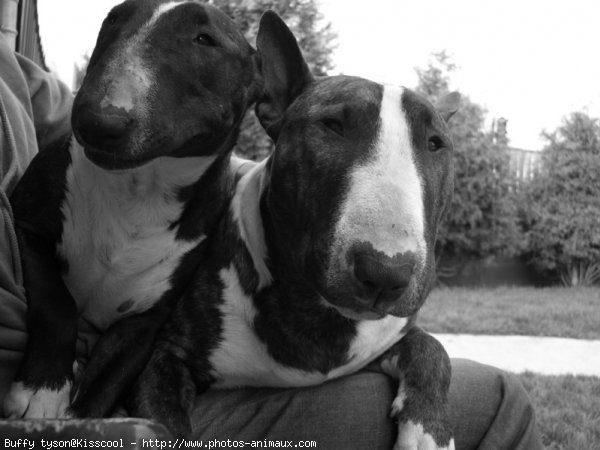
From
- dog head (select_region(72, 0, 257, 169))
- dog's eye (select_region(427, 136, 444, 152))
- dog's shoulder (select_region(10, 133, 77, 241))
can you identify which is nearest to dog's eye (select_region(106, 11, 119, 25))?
dog head (select_region(72, 0, 257, 169))

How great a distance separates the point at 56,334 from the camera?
167 centimetres

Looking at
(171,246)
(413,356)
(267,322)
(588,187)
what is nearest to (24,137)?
(171,246)

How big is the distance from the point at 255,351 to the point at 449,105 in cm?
105

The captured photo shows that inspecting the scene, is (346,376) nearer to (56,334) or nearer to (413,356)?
(413,356)

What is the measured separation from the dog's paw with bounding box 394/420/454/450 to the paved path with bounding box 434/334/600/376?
3.20 m

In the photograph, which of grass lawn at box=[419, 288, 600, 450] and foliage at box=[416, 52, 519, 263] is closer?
grass lawn at box=[419, 288, 600, 450]

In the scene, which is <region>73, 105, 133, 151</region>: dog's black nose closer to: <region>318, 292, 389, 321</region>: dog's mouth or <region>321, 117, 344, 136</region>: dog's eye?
<region>321, 117, 344, 136</region>: dog's eye

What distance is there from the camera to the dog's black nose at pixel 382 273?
4.47ft

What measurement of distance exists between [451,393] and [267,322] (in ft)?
1.70

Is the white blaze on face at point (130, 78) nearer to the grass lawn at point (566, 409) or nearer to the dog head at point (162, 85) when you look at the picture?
the dog head at point (162, 85)

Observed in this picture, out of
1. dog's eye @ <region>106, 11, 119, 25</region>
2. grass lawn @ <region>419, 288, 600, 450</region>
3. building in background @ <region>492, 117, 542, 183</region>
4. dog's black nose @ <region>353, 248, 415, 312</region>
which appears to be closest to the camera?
dog's black nose @ <region>353, 248, 415, 312</region>

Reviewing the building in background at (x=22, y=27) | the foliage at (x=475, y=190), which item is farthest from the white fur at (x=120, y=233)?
the foliage at (x=475, y=190)

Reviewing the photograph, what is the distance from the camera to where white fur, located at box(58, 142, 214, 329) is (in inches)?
74.2

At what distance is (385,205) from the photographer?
1.42m
